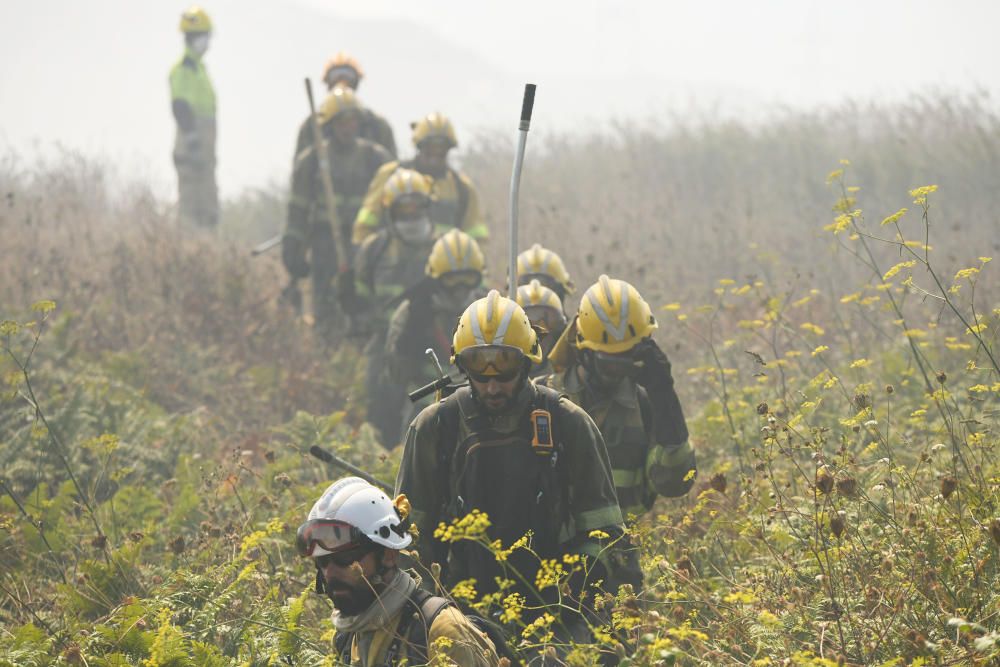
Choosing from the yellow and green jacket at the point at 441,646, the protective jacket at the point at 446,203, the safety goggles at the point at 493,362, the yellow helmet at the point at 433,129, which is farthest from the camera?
the yellow helmet at the point at 433,129

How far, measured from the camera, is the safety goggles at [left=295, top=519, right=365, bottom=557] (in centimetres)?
379

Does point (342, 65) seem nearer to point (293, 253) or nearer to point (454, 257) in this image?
point (293, 253)

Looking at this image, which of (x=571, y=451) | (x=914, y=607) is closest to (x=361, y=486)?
(x=571, y=451)

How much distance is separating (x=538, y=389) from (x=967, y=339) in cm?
533

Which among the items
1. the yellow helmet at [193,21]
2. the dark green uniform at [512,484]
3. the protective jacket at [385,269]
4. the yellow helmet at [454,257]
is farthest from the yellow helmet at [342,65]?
the dark green uniform at [512,484]

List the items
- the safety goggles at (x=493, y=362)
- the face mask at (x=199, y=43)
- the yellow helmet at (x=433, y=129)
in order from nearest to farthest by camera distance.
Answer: the safety goggles at (x=493, y=362), the yellow helmet at (x=433, y=129), the face mask at (x=199, y=43)

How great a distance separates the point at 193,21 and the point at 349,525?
14108mm

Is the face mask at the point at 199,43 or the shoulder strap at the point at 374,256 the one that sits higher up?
the face mask at the point at 199,43

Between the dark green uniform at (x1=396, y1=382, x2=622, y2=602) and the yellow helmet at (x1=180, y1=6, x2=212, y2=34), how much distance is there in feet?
42.8

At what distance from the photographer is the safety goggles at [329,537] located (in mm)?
3789

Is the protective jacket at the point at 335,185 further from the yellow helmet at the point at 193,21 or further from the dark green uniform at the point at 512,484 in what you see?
the dark green uniform at the point at 512,484

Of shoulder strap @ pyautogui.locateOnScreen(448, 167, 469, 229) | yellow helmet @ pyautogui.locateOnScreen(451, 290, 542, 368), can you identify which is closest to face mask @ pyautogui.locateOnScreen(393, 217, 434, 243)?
shoulder strap @ pyautogui.locateOnScreen(448, 167, 469, 229)

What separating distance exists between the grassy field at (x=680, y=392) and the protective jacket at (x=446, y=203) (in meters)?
Result: 1.46

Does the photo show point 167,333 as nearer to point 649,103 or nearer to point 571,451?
point 571,451
